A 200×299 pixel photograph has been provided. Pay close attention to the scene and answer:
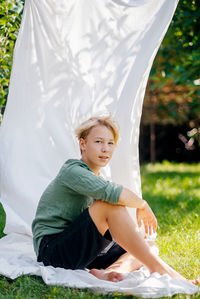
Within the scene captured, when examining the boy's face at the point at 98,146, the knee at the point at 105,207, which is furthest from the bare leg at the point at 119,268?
the boy's face at the point at 98,146

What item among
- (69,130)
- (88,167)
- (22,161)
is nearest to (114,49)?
(69,130)

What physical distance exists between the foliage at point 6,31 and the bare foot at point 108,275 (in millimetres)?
1338

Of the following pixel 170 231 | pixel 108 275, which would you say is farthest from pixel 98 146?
pixel 170 231

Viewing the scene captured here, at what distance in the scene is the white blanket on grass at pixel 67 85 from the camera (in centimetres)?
274

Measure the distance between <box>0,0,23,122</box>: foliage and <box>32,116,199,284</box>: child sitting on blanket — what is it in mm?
947

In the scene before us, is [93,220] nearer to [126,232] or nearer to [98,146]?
[126,232]

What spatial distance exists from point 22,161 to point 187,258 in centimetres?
116

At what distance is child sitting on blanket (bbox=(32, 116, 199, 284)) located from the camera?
6.17 ft

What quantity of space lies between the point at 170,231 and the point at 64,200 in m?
1.18

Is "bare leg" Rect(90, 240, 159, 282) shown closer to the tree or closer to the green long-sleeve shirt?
the green long-sleeve shirt

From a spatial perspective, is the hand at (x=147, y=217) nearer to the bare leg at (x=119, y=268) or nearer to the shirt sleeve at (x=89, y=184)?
the bare leg at (x=119, y=268)

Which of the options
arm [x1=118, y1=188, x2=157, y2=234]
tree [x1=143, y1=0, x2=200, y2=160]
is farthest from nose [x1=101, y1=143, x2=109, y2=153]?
tree [x1=143, y1=0, x2=200, y2=160]

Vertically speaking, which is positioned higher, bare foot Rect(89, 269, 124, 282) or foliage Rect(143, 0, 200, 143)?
foliage Rect(143, 0, 200, 143)

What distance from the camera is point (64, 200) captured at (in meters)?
2.05
